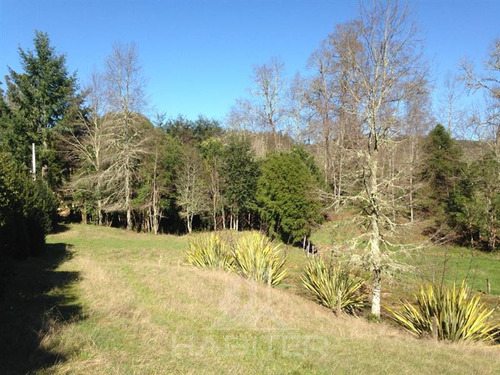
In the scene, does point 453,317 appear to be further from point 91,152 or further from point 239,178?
point 91,152

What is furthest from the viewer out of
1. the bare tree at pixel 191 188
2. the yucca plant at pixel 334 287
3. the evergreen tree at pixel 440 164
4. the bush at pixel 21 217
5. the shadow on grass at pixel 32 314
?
the evergreen tree at pixel 440 164

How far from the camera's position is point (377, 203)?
9.02 m

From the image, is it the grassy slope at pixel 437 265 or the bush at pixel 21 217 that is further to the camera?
the bush at pixel 21 217

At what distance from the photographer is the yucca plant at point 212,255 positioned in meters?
11.9

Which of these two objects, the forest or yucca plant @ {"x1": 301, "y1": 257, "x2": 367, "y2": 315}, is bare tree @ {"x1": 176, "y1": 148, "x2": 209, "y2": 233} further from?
yucca plant @ {"x1": 301, "y1": 257, "x2": 367, "y2": 315}

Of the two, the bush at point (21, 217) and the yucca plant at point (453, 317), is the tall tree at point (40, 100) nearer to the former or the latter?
the bush at point (21, 217)

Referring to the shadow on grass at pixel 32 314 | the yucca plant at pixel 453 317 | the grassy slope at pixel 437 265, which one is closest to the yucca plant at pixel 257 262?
the grassy slope at pixel 437 265

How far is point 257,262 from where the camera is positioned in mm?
10523

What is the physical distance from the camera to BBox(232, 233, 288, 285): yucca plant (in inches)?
414

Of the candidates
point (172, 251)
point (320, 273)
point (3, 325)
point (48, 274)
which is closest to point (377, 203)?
point (320, 273)

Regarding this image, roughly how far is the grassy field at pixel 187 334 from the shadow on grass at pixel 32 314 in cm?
2

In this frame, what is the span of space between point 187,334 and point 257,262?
548cm

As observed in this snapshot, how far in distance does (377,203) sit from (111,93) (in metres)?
24.2

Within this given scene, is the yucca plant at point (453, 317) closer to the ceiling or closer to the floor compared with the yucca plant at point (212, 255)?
closer to the floor
